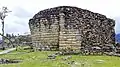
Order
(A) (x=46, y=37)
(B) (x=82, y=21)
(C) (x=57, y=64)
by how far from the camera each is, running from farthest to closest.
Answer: (A) (x=46, y=37) < (B) (x=82, y=21) < (C) (x=57, y=64)

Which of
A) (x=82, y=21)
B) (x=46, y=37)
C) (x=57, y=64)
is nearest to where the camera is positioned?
(x=57, y=64)

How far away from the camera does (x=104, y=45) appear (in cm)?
4262

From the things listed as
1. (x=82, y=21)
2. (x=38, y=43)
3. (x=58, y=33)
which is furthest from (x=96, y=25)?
(x=38, y=43)

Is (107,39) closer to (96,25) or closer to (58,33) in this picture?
(96,25)

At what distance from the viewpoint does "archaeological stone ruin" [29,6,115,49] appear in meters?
41.1

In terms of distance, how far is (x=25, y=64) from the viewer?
98.0 feet

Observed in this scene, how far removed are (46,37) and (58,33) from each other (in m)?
2.23

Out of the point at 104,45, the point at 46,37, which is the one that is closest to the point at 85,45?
the point at 104,45

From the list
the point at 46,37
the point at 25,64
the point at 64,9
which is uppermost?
the point at 64,9

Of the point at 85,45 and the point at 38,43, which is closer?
the point at 85,45

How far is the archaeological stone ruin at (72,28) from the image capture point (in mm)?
41062

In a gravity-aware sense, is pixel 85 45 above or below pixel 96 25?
below

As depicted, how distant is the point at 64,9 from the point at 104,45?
6.99m

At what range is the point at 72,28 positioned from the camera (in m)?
41.0
